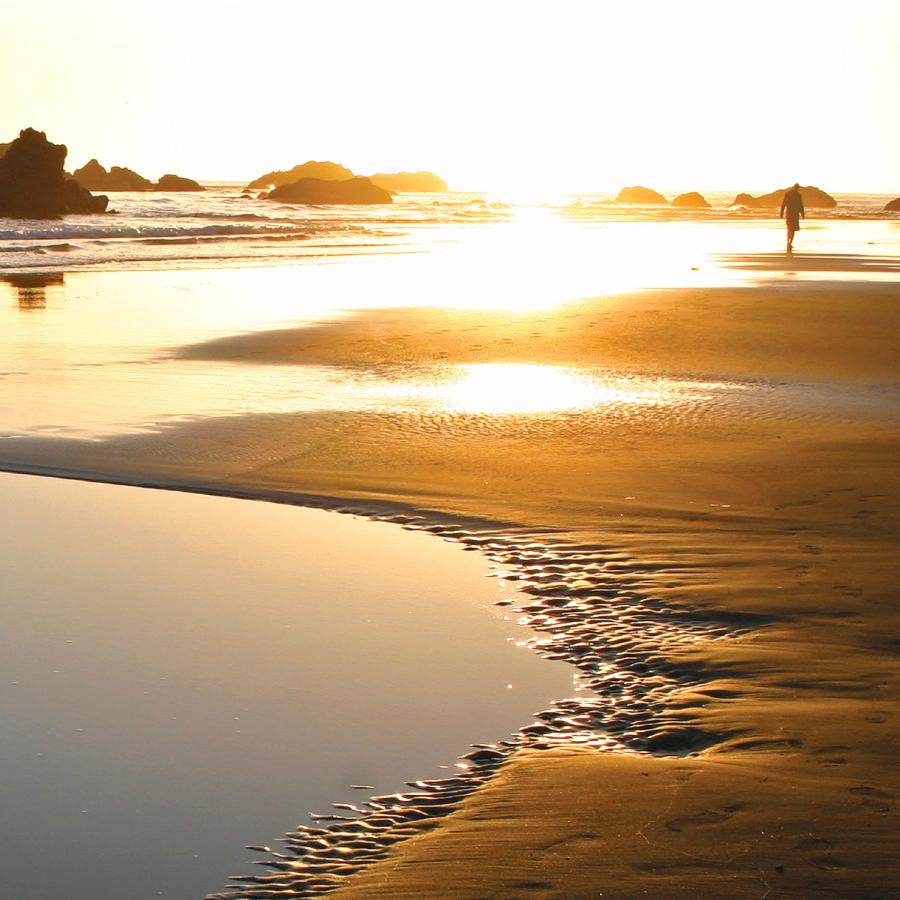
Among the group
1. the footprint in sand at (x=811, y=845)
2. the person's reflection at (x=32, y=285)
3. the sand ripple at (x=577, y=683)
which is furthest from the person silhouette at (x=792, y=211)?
the footprint in sand at (x=811, y=845)

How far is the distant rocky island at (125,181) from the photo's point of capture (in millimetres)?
137250

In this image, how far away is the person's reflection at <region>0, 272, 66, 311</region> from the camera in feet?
68.1

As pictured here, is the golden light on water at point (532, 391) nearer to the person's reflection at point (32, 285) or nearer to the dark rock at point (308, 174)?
the person's reflection at point (32, 285)

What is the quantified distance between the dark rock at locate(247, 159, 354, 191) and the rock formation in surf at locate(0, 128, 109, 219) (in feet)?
343

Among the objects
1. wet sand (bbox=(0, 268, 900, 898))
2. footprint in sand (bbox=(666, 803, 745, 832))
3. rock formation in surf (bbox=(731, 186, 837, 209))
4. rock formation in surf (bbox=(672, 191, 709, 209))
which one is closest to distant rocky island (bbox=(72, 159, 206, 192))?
rock formation in surf (bbox=(672, 191, 709, 209))

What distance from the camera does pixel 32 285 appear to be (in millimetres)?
24359

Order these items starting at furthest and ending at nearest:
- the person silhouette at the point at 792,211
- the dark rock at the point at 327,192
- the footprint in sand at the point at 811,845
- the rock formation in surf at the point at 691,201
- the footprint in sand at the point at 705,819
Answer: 1. the rock formation in surf at the point at 691,201
2. the dark rock at the point at 327,192
3. the person silhouette at the point at 792,211
4. the footprint in sand at the point at 705,819
5. the footprint in sand at the point at 811,845

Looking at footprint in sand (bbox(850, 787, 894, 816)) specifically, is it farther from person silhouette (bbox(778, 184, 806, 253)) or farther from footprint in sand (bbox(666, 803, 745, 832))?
person silhouette (bbox(778, 184, 806, 253))

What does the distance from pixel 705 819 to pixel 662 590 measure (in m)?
2.48

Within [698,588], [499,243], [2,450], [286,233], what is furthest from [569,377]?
[286,233]

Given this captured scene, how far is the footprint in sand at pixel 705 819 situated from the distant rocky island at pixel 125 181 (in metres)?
139

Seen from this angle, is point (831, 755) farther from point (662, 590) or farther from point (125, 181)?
point (125, 181)

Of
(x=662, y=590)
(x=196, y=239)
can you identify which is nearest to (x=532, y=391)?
(x=662, y=590)

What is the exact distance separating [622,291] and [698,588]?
53.6 feet
